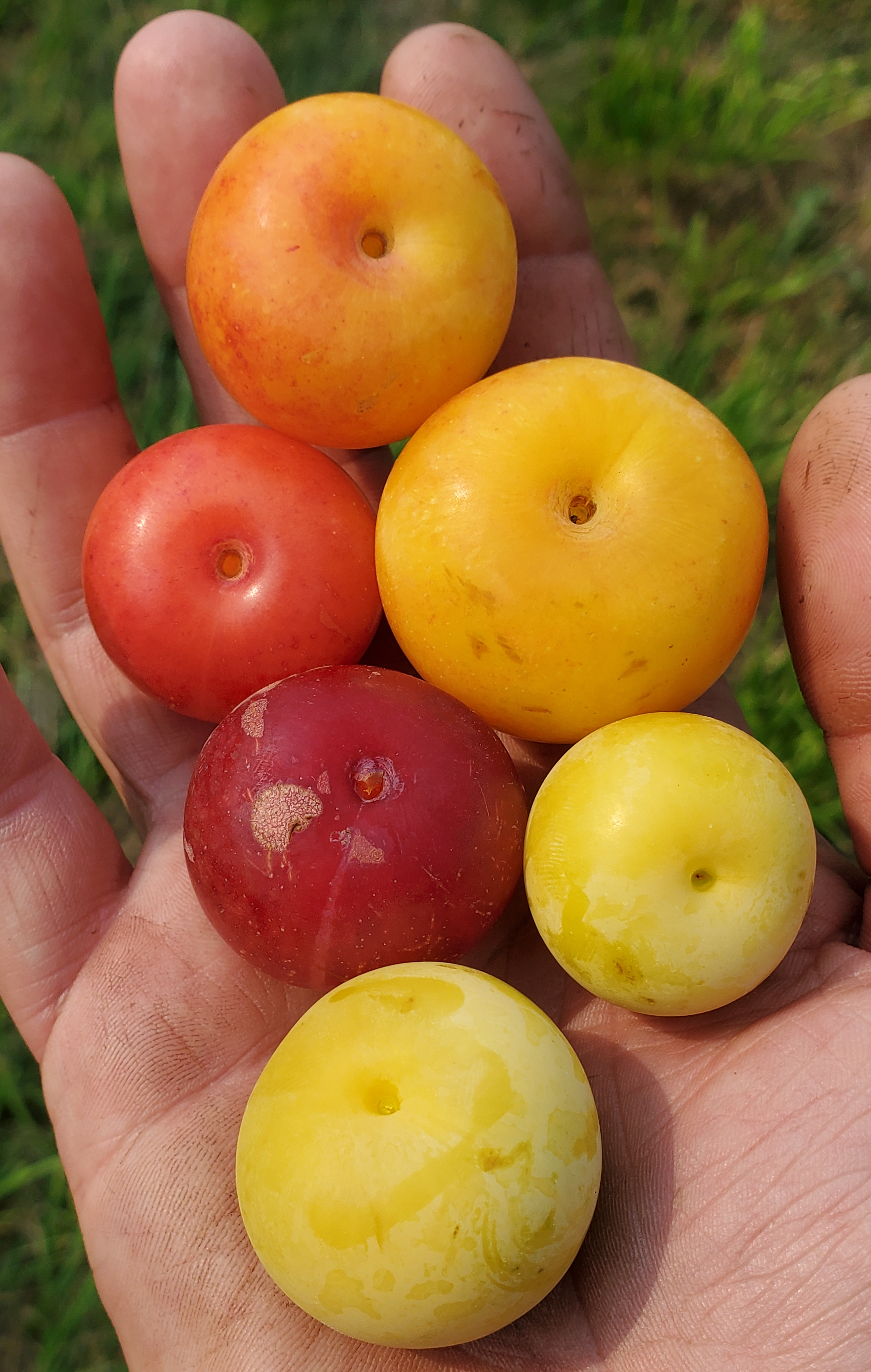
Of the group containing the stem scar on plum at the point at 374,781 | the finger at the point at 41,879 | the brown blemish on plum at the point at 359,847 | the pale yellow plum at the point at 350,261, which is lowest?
the finger at the point at 41,879

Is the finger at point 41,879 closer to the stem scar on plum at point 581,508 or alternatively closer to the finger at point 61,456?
the finger at point 61,456

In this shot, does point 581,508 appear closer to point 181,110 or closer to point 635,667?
point 635,667

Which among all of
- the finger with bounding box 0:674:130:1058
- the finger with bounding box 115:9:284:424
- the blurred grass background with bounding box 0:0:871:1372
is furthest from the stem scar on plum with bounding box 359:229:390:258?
the blurred grass background with bounding box 0:0:871:1372

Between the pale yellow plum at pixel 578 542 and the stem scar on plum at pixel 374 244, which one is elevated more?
the stem scar on plum at pixel 374 244

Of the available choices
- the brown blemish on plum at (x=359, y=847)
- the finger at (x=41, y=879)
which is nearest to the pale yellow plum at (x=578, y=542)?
the brown blemish on plum at (x=359, y=847)

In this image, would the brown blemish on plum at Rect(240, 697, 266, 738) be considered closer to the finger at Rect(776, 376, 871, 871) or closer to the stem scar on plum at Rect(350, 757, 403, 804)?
the stem scar on plum at Rect(350, 757, 403, 804)
